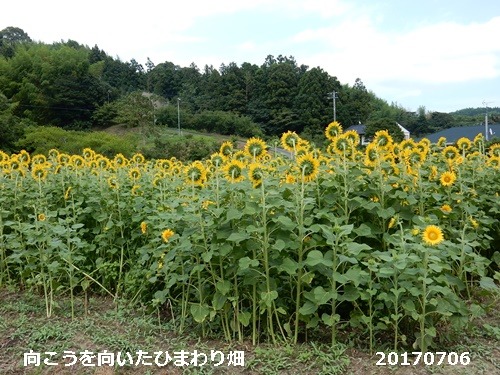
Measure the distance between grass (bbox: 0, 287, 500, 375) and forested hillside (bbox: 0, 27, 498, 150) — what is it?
32.2 meters

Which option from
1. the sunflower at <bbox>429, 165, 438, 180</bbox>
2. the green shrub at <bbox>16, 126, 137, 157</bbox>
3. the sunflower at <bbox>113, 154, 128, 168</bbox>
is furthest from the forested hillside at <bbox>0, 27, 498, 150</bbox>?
the sunflower at <bbox>429, 165, 438, 180</bbox>

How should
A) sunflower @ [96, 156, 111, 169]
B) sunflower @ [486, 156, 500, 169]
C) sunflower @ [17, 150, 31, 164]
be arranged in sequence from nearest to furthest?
sunflower @ [486, 156, 500, 169] < sunflower @ [96, 156, 111, 169] < sunflower @ [17, 150, 31, 164]

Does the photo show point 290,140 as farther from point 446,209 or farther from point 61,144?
point 61,144

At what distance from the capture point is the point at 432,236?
1.91 metres

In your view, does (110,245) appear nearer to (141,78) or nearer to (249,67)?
(249,67)

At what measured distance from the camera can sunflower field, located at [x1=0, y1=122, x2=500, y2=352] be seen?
6.72ft

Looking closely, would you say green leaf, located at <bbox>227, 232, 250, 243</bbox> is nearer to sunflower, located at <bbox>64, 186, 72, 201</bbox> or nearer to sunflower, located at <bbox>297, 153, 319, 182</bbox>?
sunflower, located at <bbox>297, 153, 319, 182</bbox>

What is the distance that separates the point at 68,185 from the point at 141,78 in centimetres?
6448

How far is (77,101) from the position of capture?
144 feet

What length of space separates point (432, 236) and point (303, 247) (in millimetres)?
590

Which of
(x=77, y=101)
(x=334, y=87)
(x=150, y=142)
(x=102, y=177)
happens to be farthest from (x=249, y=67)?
(x=102, y=177)

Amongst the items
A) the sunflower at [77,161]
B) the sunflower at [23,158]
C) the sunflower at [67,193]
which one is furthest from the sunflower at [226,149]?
the sunflower at [23,158]

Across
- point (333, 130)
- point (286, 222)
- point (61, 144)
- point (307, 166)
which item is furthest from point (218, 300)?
point (61, 144)

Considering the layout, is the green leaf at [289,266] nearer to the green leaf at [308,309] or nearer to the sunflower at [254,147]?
the green leaf at [308,309]
